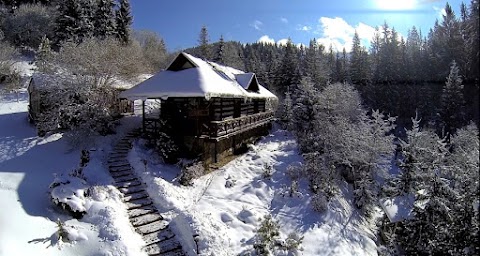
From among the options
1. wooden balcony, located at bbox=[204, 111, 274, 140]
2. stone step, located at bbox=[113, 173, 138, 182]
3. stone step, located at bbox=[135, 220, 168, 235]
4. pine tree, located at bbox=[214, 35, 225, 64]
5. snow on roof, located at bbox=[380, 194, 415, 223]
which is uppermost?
pine tree, located at bbox=[214, 35, 225, 64]

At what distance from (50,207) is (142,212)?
10.5ft

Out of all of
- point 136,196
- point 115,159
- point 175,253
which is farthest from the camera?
point 115,159

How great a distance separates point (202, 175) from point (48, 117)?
9071 millimetres

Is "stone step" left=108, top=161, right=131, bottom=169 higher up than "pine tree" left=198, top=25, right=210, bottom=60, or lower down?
lower down

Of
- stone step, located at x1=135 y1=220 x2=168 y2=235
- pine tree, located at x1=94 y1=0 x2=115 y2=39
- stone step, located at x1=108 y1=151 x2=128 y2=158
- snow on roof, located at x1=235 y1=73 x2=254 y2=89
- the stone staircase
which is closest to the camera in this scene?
the stone staircase

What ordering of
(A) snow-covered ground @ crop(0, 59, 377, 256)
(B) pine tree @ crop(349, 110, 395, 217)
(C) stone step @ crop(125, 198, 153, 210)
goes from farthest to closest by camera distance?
(B) pine tree @ crop(349, 110, 395, 217), (C) stone step @ crop(125, 198, 153, 210), (A) snow-covered ground @ crop(0, 59, 377, 256)

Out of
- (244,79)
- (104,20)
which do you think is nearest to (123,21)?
(104,20)

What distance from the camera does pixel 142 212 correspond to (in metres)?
12.7

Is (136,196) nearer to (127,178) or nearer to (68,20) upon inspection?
(127,178)

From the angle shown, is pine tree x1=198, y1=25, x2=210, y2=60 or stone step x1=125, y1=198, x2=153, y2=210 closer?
stone step x1=125, y1=198, x2=153, y2=210

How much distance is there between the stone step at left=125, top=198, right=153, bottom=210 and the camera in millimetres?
12914

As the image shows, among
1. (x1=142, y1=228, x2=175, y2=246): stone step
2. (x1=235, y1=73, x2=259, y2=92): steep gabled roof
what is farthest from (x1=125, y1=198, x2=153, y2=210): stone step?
(x1=235, y1=73, x2=259, y2=92): steep gabled roof

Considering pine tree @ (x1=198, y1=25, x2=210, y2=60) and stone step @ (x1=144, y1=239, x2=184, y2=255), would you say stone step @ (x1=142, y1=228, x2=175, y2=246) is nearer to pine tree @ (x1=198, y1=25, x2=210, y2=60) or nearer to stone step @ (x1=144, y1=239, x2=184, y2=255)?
stone step @ (x1=144, y1=239, x2=184, y2=255)

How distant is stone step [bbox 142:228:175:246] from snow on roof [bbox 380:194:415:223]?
1178 cm
